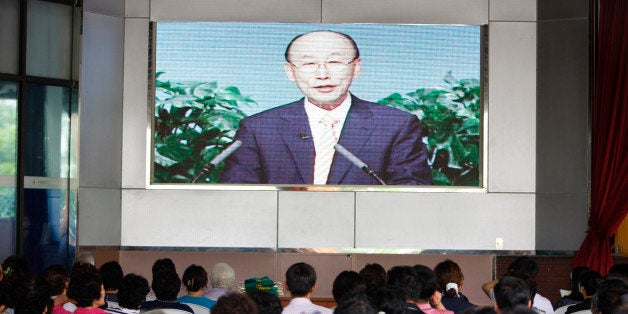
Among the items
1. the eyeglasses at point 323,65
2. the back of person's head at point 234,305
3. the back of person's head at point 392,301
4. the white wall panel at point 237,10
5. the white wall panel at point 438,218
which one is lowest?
the back of person's head at point 392,301

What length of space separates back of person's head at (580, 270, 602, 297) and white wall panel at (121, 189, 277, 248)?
13.4 feet

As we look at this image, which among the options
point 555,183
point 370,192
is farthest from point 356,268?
point 555,183

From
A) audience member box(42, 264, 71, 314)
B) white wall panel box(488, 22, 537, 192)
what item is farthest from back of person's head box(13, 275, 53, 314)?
white wall panel box(488, 22, 537, 192)

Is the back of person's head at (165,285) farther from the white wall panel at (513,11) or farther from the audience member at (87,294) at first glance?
the white wall panel at (513,11)

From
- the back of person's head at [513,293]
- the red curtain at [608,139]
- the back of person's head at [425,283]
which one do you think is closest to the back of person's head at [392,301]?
the back of person's head at [513,293]

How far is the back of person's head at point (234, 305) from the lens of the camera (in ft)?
13.3

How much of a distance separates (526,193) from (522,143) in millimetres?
491

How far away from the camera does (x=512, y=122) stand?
10.4 meters

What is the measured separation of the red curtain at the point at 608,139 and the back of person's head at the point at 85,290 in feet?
18.8

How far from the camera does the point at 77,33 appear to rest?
1032cm

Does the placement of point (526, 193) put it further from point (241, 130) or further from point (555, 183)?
point (241, 130)

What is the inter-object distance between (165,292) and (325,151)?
4313mm

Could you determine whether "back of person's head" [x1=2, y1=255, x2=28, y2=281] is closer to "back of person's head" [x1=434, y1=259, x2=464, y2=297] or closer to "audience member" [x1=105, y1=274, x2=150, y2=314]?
"audience member" [x1=105, y1=274, x2=150, y2=314]

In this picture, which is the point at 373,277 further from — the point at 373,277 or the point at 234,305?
the point at 234,305
